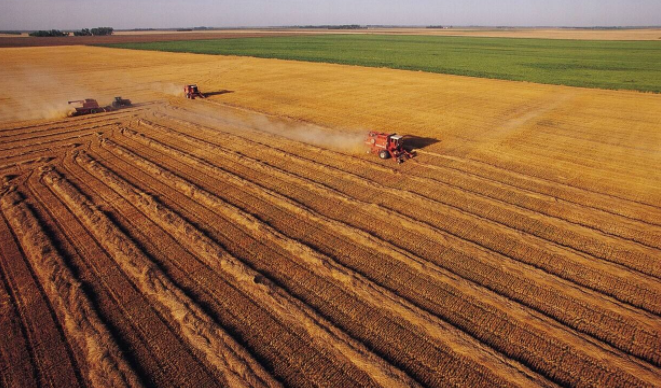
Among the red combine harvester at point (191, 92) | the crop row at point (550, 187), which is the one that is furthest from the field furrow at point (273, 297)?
the red combine harvester at point (191, 92)

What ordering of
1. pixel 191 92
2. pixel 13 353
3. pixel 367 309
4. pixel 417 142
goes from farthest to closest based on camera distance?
pixel 191 92 < pixel 417 142 < pixel 367 309 < pixel 13 353

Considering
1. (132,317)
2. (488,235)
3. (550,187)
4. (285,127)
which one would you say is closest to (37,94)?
(285,127)

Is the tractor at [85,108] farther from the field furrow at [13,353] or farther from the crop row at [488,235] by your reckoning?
the field furrow at [13,353]

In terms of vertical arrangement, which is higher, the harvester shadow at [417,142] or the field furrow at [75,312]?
the harvester shadow at [417,142]

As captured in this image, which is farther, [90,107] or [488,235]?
[90,107]

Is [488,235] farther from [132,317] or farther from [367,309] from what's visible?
[132,317]
